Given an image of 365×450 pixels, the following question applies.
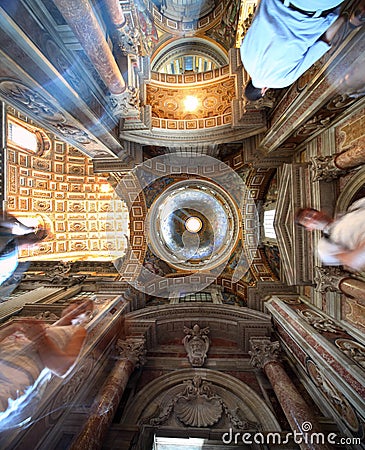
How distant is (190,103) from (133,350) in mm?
10187

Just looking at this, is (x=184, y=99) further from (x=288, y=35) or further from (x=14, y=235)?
(x=14, y=235)

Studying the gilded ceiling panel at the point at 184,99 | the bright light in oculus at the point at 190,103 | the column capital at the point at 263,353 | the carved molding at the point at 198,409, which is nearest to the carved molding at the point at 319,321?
the column capital at the point at 263,353

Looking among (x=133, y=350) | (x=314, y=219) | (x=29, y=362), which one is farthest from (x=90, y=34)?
(x=133, y=350)

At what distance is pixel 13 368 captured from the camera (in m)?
4.10

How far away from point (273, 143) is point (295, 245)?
3829mm

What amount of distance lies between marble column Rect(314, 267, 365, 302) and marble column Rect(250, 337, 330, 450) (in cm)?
272

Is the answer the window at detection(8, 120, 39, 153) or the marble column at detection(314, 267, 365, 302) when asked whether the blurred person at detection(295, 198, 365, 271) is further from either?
the window at detection(8, 120, 39, 153)

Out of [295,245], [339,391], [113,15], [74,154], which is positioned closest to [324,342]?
[339,391]

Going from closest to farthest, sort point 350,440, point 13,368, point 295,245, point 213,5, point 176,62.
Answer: point 13,368, point 350,440, point 295,245, point 213,5, point 176,62

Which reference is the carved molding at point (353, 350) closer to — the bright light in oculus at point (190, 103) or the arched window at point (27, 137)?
the bright light in oculus at point (190, 103)

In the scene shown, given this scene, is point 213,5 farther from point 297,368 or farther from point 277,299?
point 297,368

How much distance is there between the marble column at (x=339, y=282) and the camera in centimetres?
578

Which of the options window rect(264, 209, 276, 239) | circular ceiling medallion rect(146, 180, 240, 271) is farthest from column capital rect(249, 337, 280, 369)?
circular ceiling medallion rect(146, 180, 240, 271)

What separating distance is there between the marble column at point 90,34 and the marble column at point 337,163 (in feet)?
20.6
